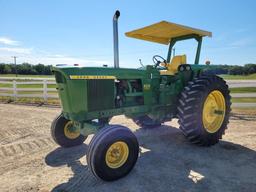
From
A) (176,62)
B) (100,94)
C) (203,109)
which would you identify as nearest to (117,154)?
(100,94)

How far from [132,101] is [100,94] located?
755mm

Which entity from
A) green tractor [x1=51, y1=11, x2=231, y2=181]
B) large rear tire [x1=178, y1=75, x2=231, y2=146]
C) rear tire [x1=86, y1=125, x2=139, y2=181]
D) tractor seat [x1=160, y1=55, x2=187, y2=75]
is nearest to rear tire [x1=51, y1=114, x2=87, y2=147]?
green tractor [x1=51, y1=11, x2=231, y2=181]

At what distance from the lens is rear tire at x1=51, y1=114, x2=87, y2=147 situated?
4.05 m

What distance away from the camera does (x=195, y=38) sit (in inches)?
183

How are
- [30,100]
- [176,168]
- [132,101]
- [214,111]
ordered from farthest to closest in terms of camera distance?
[30,100] → [214,111] → [132,101] → [176,168]

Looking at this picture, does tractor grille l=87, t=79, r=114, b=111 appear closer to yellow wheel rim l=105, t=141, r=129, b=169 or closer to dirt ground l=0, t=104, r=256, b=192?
yellow wheel rim l=105, t=141, r=129, b=169

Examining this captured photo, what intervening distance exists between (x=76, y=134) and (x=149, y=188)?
200cm

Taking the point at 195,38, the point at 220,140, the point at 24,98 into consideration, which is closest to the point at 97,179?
the point at 220,140

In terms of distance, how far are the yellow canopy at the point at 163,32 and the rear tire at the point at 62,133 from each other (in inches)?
89.8

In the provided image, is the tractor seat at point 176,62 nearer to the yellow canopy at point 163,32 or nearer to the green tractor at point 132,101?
the green tractor at point 132,101

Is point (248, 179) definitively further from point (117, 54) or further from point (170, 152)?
point (117, 54)

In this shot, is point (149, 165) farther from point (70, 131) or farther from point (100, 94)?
point (70, 131)

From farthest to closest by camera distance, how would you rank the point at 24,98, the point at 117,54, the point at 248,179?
the point at 24,98 → the point at 117,54 → the point at 248,179

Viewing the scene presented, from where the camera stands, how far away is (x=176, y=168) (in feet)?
10.7
